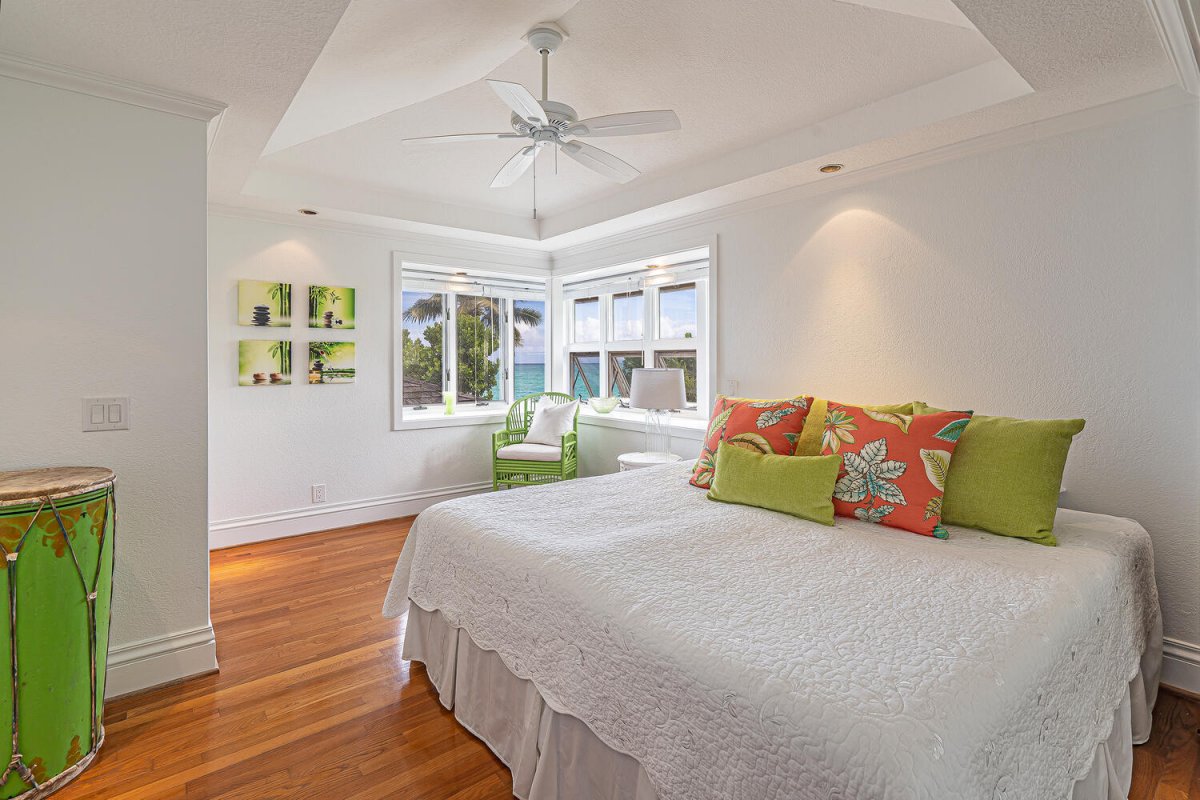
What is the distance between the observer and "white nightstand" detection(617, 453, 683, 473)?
12.4ft

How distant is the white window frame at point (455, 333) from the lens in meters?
4.52

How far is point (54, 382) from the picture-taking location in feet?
6.73

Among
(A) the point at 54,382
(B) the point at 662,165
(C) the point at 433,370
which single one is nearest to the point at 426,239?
(C) the point at 433,370

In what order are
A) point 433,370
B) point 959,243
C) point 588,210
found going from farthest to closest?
point 433,370 → point 588,210 → point 959,243

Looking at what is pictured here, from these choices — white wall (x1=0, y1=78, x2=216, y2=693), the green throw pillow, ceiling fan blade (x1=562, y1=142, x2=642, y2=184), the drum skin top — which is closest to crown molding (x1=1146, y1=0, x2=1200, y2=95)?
the green throw pillow

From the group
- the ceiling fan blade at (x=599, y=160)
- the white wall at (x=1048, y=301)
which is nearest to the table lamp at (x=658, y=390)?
the white wall at (x=1048, y=301)

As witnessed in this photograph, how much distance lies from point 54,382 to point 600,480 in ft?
6.91

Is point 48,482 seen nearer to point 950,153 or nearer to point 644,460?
point 644,460

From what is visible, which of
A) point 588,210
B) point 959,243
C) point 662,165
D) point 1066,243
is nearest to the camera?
point 1066,243

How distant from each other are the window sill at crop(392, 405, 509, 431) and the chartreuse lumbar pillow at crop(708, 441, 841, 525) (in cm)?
287

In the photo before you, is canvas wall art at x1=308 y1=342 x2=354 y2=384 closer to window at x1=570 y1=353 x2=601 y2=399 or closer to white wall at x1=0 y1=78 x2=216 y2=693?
white wall at x1=0 y1=78 x2=216 y2=693

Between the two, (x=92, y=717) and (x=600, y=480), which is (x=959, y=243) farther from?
(x=92, y=717)

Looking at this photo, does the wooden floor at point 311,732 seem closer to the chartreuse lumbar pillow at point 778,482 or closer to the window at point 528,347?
the chartreuse lumbar pillow at point 778,482

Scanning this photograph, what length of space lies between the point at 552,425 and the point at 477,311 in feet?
4.30
